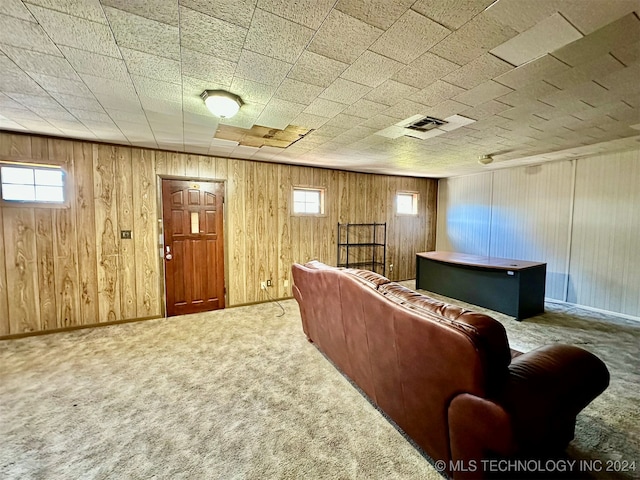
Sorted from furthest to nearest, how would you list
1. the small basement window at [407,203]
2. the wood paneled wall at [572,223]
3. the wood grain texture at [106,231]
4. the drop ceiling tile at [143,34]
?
1. the small basement window at [407,203]
2. the wood paneled wall at [572,223]
3. the wood grain texture at [106,231]
4. the drop ceiling tile at [143,34]

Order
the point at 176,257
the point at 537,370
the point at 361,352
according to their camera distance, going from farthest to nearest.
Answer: the point at 176,257 < the point at 361,352 < the point at 537,370

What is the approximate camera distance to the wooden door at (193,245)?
3.90 m

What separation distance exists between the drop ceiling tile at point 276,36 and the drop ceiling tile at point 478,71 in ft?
3.45

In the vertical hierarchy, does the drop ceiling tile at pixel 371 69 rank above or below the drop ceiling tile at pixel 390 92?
below

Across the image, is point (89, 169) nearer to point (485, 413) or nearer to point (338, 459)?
point (338, 459)

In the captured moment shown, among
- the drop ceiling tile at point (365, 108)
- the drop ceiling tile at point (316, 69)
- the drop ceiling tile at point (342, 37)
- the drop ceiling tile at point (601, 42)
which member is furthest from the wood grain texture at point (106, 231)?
the drop ceiling tile at point (601, 42)

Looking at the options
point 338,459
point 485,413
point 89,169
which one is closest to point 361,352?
point 338,459

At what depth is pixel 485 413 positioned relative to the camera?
1096 mm

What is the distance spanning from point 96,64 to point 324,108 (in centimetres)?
164

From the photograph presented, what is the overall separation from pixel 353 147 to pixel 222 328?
3004mm

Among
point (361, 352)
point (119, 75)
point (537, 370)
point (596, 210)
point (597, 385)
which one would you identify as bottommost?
point (361, 352)

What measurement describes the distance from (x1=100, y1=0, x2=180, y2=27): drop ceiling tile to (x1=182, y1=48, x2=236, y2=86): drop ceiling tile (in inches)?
10.5

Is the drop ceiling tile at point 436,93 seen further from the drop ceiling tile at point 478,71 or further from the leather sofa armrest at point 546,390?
the leather sofa armrest at point 546,390

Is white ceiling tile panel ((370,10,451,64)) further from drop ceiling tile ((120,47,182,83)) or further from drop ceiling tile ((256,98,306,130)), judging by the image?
drop ceiling tile ((120,47,182,83))
